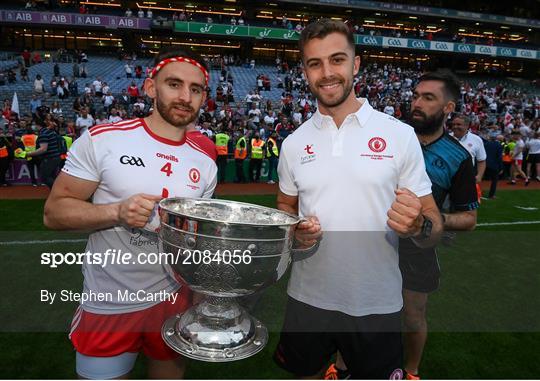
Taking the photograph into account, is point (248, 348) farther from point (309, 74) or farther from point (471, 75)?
point (471, 75)

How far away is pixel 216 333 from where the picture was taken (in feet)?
4.69

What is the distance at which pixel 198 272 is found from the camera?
4.42 feet

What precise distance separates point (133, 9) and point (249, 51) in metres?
11.8

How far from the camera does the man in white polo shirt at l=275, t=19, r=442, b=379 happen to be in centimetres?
192

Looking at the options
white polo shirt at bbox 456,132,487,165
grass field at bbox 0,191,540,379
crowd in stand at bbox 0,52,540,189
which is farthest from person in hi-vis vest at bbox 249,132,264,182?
grass field at bbox 0,191,540,379

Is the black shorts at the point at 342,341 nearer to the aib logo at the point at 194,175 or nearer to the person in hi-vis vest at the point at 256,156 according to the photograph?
the aib logo at the point at 194,175

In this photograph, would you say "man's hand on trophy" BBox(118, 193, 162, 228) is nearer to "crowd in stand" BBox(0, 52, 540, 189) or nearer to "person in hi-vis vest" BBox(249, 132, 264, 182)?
"crowd in stand" BBox(0, 52, 540, 189)

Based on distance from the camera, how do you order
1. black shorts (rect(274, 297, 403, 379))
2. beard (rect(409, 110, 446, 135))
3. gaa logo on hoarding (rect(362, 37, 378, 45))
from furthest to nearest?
gaa logo on hoarding (rect(362, 37, 378, 45)) < beard (rect(409, 110, 446, 135)) < black shorts (rect(274, 297, 403, 379))

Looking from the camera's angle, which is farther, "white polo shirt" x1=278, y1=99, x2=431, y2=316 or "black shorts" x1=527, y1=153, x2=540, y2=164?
"black shorts" x1=527, y1=153, x2=540, y2=164

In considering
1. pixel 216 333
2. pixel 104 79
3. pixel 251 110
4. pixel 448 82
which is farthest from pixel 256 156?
pixel 104 79

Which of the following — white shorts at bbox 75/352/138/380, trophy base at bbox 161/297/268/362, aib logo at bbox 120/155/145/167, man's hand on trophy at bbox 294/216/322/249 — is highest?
aib logo at bbox 120/155/145/167

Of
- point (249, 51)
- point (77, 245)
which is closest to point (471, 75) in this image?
point (249, 51)

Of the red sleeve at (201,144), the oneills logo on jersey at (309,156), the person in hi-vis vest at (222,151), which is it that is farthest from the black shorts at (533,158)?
the red sleeve at (201,144)

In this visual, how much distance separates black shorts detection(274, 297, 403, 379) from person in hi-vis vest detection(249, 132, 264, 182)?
10.2 meters
